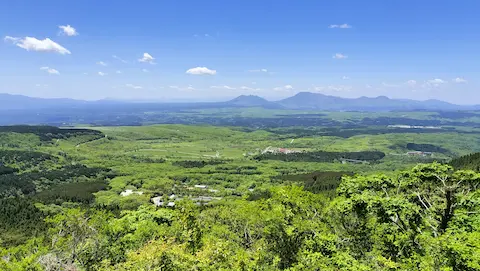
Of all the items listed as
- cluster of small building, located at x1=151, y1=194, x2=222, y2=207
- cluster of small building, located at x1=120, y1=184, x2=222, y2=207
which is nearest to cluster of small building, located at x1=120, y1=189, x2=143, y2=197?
cluster of small building, located at x1=120, y1=184, x2=222, y2=207

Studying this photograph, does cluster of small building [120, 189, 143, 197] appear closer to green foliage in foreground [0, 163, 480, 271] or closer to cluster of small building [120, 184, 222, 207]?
cluster of small building [120, 184, 222, 207]

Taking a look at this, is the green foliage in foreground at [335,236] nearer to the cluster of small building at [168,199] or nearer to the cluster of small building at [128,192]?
the cluster of small building at [168,199]

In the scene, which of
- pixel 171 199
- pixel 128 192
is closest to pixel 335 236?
pixel 171 199

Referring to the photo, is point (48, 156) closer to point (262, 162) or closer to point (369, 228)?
point (262, 162)

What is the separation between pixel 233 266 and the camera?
19.7 m

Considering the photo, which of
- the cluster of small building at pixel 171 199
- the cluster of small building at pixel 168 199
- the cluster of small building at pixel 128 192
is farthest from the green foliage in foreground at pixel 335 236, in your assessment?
the cluster of small building at pixel 128 192

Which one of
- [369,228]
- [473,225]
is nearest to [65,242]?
[369,228]

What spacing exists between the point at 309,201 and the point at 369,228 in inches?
203

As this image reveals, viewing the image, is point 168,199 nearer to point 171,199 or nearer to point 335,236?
point 171,199

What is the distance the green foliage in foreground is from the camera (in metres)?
18.5

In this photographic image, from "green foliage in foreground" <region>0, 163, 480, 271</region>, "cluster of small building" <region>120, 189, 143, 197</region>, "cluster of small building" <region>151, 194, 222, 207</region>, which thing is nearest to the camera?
"green foliage in foreground" <region>0, 163, 480, 271</region>

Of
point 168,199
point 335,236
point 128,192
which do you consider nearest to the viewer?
point 335,236

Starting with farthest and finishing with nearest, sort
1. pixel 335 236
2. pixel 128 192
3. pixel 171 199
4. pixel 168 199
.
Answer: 1. pixel 128 192
2. pixel 171 199
3. pixel 168 199
4. pixel 335 236

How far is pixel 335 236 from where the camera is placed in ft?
74.2
